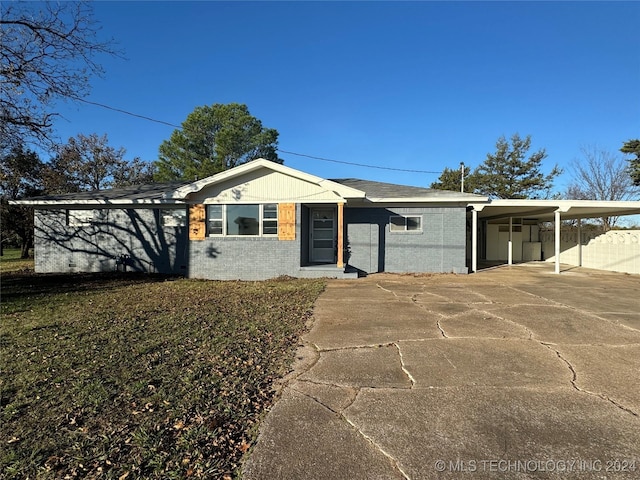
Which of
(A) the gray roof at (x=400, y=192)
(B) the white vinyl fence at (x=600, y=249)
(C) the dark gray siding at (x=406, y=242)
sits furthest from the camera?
(B) the white vinyl fence at (x=600, y=249)

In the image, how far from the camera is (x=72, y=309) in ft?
22.7

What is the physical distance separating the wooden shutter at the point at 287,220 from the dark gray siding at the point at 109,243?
12.1ft

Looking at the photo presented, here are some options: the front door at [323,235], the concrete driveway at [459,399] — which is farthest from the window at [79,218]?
the concrete driveway at [459,399]

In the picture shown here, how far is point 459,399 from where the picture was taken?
3150mm

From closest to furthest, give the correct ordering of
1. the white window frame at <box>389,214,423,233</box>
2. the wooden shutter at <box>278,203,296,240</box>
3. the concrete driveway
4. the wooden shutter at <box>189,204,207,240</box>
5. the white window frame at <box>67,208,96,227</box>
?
the concrete driveway < the wooden shutter at <box>278,203,296,240</box> < the wooden shutter at <box>189,204,207,240</box> < the white window frame at <box>389,214,423,233</box> < the white window frame at <box>67,208,96,227</box>

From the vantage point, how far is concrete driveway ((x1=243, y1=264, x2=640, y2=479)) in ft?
7.46

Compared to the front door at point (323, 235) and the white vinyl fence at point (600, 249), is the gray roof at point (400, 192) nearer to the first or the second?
the front door at point (323, 235)

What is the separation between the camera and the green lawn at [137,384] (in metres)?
2.33

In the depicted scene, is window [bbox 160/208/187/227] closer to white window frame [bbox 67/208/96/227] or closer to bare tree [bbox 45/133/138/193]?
white window frame [bbox 67/208/96/227]

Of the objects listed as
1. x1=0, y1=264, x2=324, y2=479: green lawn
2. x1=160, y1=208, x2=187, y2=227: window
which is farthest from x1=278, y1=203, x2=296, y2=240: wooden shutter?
x1=0, y1=264, x2=324, y2=479: green lawn

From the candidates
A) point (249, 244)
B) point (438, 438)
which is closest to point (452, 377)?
point (438, 438)

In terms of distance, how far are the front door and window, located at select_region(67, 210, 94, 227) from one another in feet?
27.8

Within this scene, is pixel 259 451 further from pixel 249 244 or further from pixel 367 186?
pixel 367 186

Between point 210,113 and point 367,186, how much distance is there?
76.8 feet
